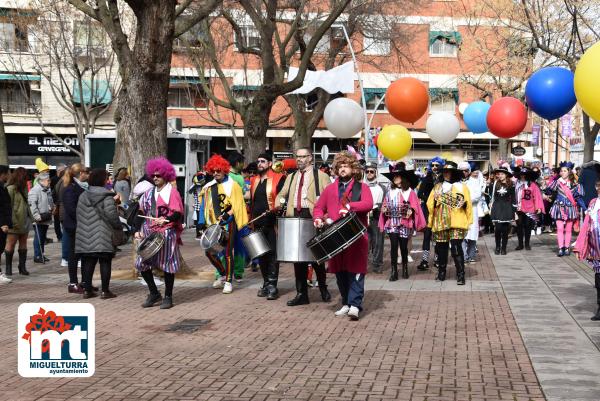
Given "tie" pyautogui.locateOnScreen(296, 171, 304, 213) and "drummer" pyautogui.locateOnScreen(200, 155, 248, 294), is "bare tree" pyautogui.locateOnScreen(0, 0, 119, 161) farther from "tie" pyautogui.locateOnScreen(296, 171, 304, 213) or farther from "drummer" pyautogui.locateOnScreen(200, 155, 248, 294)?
"tie" pyautogui.locateOnScreen(296, 171, 304, 213)

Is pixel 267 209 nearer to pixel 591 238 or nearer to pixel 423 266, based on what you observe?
pixel 423 266

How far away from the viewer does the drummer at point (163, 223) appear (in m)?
10.8

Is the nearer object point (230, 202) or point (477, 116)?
point (230, 202)

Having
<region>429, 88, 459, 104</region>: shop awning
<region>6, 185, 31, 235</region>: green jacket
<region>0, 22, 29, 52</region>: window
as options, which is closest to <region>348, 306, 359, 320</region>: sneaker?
<region>6, 185, 31, 235</region>: green jacket

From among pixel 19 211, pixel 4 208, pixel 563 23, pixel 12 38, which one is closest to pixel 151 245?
pixel 4 208

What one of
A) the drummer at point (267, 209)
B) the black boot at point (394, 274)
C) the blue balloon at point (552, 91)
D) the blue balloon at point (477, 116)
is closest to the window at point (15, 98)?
the blue balloon at point (477, 116)

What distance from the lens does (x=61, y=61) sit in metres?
39.1

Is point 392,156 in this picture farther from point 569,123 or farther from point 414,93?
point 569,123

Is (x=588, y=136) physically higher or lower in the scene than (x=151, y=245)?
higher

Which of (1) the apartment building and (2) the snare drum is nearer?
(2) the snare drum

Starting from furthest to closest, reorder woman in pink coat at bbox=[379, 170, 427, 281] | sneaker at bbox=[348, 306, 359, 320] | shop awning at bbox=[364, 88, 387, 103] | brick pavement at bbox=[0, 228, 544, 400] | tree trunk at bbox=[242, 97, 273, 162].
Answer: shop awning at bbox=[364, 88, 387, 103], tree trunk at bbox=[242, 97, 273, 162], woman in pink coat at bbox=[379, 170, 427, 281], sneaker at bbox=[348, 306, 359, 320], brick pavement at bbox=[0, 228, 544, 400]

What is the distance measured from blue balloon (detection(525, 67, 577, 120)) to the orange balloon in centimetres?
343

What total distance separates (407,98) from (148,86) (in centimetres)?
520

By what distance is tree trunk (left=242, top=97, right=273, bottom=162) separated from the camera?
67.6ft
